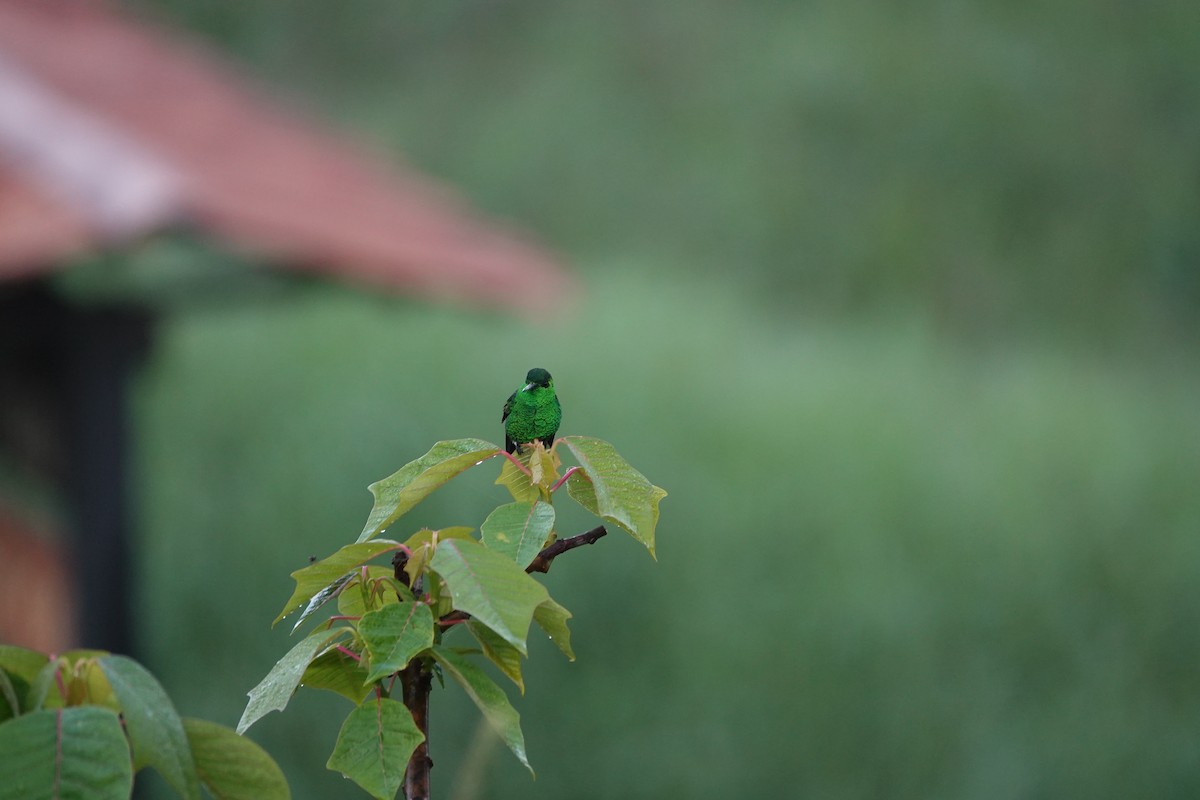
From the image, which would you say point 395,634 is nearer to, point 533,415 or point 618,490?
point 618,490

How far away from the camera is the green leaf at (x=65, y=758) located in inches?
14.4

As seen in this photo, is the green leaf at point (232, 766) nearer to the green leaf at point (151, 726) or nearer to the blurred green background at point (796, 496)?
the green leaf at point (151, 726)

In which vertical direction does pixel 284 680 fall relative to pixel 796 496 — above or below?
Answer: above

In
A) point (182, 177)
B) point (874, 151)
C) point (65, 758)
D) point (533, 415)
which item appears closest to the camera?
point (65, 758)

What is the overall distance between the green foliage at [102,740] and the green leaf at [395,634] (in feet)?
0.26

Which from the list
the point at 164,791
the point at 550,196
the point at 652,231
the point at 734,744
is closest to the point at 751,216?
the point at 652,231

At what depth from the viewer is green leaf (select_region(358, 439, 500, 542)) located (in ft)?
1.36

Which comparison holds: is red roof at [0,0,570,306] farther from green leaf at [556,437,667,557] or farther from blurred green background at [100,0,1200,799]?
green leaf at [556,437,667,557]

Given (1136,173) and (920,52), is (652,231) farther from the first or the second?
(1136,173)

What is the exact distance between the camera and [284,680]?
0.39 metres

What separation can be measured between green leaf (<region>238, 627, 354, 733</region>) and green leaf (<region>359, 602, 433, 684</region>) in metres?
0.03

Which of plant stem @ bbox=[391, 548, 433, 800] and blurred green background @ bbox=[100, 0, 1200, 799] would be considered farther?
blurred green background @ bbox=[100, 0, 1200, 799]

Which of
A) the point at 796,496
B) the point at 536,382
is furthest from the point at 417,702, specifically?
the point at 796,496

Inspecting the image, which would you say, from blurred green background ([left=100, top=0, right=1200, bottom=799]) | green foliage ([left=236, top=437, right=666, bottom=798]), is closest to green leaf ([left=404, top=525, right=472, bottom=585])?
green foliage ([left=236, top=437, right=666, bottom=798])
